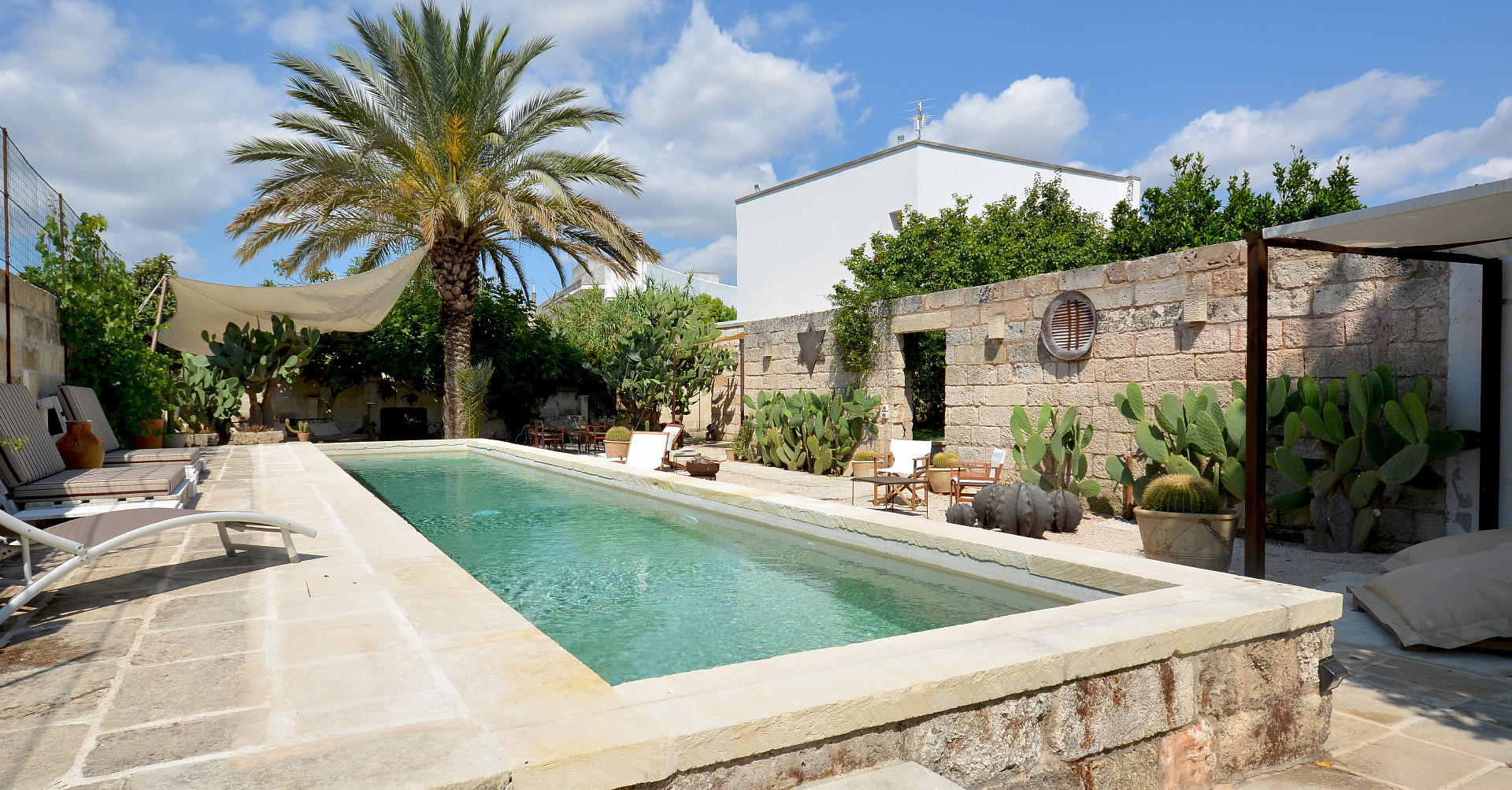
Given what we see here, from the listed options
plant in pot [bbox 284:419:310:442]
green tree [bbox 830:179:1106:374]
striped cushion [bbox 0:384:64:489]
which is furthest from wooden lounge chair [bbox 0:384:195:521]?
green tree [bbox 830:179:1106:374]

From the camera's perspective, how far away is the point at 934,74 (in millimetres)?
28828

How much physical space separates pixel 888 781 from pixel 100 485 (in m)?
4.51

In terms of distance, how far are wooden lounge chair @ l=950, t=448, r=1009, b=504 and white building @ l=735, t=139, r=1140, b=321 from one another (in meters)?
18.4

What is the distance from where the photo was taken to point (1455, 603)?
3371 mm

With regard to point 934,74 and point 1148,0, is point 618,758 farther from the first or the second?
point 934,74

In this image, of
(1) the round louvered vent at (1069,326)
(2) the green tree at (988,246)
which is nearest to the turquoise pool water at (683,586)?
(1) the round louvered vent at (1069,326)

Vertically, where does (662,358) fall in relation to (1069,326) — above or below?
below

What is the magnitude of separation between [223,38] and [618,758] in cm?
1057

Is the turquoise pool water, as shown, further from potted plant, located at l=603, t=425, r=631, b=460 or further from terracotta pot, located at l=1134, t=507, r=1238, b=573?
potted plant, located at l=603, t=425, r=631, b=460

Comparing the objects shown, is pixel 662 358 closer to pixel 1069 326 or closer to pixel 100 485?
pixel 1069 326

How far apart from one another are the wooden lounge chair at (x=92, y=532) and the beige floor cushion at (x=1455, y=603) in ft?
15.8

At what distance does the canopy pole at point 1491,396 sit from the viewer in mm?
4871

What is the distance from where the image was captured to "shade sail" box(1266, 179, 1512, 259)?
358 centimetres

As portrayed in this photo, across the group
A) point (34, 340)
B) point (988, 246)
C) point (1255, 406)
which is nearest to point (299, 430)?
point (34, 340)
